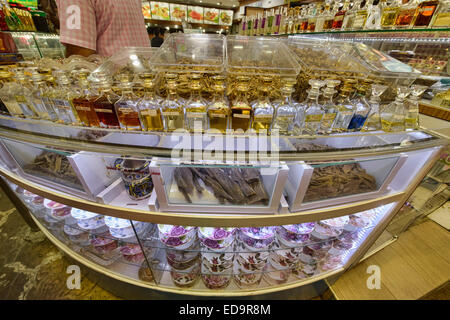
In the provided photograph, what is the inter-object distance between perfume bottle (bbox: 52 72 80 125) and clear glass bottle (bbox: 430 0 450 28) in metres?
2.16

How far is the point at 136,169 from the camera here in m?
0.82

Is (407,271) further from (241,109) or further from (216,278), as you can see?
(241,109)

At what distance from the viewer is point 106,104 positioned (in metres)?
0.78

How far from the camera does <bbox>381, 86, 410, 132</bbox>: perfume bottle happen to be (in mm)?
896

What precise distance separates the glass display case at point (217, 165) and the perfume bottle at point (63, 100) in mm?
18

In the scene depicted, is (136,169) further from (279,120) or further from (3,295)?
(3,295)

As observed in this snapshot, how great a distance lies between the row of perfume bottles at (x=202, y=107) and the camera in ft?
2.59

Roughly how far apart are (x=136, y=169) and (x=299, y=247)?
1.00 meters

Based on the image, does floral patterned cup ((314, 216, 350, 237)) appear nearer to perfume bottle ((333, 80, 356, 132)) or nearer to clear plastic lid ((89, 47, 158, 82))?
perfume bottle ((333, 80, 356, 132))

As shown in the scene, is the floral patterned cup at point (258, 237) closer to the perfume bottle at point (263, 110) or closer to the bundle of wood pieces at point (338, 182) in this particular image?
the bundle of wood pieces at point (338, 182)

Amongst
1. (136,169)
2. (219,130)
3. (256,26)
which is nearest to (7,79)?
(136,169)

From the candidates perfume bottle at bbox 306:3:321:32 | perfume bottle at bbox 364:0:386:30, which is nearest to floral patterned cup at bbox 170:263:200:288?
perfume bottle at bbox 364:0:386:30

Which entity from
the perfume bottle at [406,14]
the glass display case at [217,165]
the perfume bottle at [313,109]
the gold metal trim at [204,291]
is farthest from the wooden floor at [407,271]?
the perfume bottle at [406,14]

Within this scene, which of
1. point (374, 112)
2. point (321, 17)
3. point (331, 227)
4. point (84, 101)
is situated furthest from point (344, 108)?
point (321, 17)
